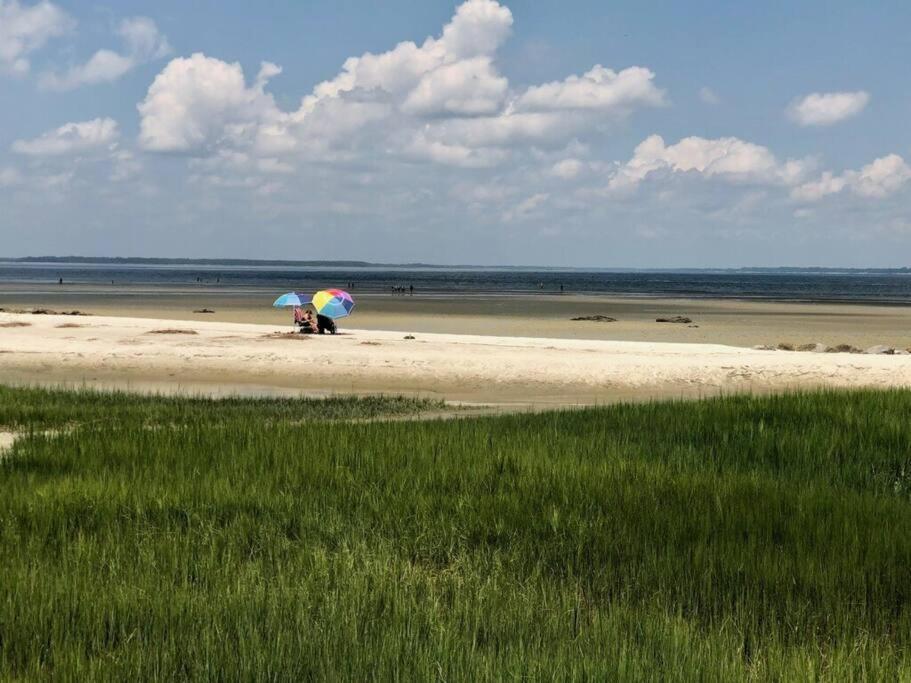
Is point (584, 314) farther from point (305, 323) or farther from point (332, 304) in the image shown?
point (332, 304)

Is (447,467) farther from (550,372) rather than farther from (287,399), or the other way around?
(550,372)

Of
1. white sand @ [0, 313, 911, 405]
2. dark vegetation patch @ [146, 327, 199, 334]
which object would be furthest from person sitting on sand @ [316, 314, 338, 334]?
dark vegetation patch @ [146, 327, 199, 334]

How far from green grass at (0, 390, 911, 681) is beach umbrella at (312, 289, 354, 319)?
2113cm

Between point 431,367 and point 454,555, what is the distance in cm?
1903

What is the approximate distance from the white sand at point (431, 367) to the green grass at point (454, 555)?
1113cm

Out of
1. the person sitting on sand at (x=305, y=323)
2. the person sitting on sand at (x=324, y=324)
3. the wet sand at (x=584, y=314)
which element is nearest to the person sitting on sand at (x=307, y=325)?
the person sitting on sand at (x=305, y=323)

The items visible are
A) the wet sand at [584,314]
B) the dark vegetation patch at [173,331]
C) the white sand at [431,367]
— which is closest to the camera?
the white sand at [431,367]

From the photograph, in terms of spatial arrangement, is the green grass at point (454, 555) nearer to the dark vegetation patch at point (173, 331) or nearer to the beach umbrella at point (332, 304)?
the beach umbrella at point (332, 304)

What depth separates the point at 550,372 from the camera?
25469 mm

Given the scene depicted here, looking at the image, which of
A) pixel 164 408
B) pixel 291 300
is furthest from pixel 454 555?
pixel 291 300

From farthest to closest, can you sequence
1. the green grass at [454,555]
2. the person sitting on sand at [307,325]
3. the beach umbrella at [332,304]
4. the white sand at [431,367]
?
1. the person sitting on sand at [307,325]
2. the beach umbrella at [332,304]
3. the white sand at [431,367]
4. the green grass at [454,555]

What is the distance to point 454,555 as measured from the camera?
23.7 ft

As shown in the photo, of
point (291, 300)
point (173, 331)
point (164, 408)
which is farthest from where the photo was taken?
point (173, 331)

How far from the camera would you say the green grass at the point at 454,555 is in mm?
5020
